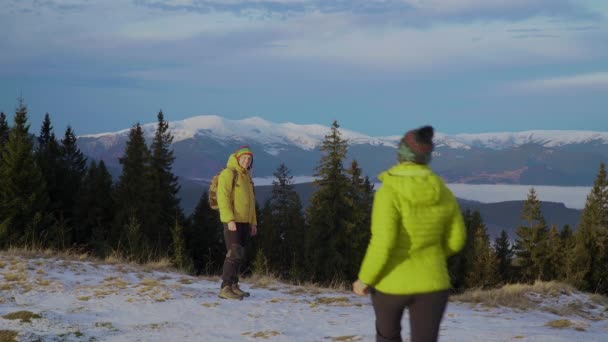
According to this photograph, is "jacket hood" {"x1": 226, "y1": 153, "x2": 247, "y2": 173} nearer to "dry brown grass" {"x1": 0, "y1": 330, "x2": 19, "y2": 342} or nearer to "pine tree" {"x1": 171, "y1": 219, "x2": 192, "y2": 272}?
"dry brown grass" {"x1": 0, "y1": 330, "x2": 19, "y2": 342}

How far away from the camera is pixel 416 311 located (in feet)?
11.6

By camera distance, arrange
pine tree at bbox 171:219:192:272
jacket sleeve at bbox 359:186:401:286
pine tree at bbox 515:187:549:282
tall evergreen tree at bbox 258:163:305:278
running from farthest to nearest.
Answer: pine tree at bbox 515:187:549:282, tall evergreen tree at bbox 258:163:305:278, pine tree at bbox 171:219:192:272, jacket sleeve at bbox 359:186:401:286

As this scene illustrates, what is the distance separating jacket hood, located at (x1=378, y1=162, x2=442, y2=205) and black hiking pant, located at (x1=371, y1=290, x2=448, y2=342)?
627 millimetres

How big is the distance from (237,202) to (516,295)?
20.1 ft

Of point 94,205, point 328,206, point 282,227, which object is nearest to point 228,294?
point 328,206

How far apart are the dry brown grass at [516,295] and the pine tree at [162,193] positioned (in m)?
46.4

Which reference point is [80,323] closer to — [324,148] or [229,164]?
[229,164]

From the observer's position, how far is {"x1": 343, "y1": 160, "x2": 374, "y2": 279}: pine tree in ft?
144

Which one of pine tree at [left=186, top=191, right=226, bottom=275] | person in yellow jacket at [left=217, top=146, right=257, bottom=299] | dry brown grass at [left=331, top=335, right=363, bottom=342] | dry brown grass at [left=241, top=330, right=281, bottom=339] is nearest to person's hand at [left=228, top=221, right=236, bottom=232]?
person in yellow jacket at [left=217, top=146, right=257, bottom=299]

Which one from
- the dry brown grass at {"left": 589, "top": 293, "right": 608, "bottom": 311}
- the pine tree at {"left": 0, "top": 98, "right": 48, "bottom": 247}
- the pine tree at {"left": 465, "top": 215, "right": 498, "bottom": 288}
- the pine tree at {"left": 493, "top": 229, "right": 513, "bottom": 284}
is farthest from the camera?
the pine tree at {"left": 493, "top": 229, "right": 513, "bottom": 284}

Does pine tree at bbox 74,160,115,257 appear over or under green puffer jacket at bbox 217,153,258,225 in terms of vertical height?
under

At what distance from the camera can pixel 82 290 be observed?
9.30 meters

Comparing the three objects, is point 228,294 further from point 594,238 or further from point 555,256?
point 594,238

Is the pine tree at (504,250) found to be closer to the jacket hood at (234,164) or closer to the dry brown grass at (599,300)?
the dry brown grass at (599,300)
